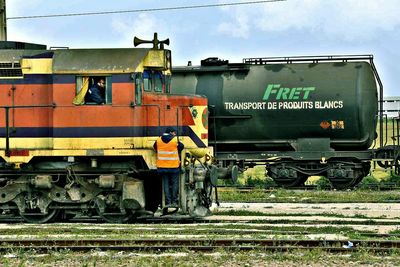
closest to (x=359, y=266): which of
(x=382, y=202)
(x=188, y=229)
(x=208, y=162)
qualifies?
(x=188, y=229)

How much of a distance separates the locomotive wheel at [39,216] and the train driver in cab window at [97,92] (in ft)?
8.63

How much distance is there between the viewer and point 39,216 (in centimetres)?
1834

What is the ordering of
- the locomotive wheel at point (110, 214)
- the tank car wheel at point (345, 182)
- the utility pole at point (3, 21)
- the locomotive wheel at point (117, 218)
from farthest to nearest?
the tank car wheel at point (345, 182) → the utility pole at point (3, 21) → the locomotive wheel at point (117, 218) → the locomotive wheel at point (110, 214)

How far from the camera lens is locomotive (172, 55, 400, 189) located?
2714 cm

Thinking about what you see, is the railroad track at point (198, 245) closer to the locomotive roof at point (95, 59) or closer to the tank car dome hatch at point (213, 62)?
the locomotive roof at point (95, 59)

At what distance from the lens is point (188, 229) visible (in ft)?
53.4

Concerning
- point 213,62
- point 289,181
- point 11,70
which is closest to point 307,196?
point 289,181

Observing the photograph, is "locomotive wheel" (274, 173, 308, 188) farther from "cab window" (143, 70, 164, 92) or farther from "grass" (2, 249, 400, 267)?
"grass" (2, 249, 400, 267)

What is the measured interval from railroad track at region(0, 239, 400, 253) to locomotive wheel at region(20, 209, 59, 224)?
12.0 feet

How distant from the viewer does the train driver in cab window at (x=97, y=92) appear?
58.0 ft

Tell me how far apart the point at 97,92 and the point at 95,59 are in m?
0.71

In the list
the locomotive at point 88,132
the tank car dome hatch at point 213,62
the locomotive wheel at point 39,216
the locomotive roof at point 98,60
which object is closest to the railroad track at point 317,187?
the tank car dome hatch at point 213,62

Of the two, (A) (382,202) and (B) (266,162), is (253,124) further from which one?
(A) (382,202)

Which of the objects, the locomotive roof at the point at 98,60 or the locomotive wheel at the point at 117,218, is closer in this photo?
the locomotive roof at the point at 98,60
